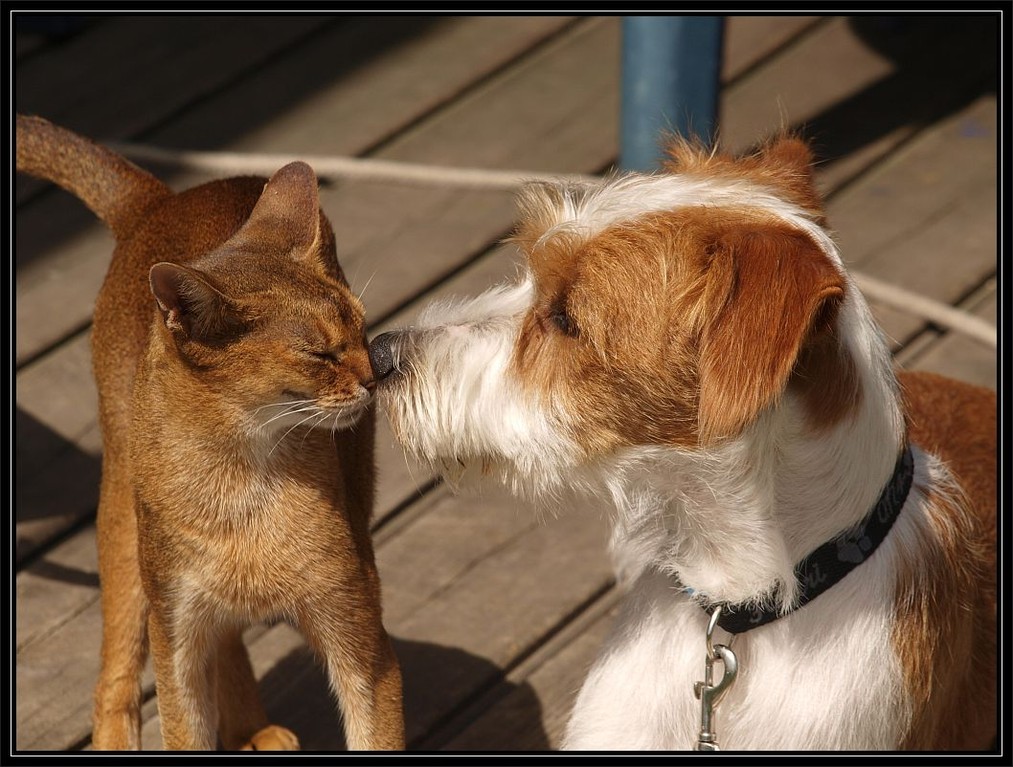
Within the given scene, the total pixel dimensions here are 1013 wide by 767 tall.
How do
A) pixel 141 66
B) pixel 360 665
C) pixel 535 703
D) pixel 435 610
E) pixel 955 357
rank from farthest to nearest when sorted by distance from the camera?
pixel 141 66
pixel 955 357
pixel 435 610
pixel 535 703
pixel 360 665

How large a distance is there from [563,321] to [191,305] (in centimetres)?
58

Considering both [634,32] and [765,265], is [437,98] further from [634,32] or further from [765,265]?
[765,265]

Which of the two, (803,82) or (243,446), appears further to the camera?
(803,82)

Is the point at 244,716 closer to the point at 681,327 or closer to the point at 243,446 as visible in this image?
the point at 243,446

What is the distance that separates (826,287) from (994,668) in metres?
1.26

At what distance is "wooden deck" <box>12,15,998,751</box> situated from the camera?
115 inches

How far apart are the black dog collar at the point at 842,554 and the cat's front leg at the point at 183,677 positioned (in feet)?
2.91

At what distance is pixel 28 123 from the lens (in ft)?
8.95

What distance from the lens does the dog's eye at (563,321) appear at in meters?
2.14

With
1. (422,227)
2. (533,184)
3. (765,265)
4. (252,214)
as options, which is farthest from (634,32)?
(765,265)

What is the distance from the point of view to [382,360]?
7.30 ft

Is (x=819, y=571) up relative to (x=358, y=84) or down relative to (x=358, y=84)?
up

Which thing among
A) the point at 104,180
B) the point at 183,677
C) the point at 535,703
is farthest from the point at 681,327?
the point at 104,180

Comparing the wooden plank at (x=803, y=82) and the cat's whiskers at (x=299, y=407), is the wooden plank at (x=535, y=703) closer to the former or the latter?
the cat's whiskers at (x=299, y=407)
